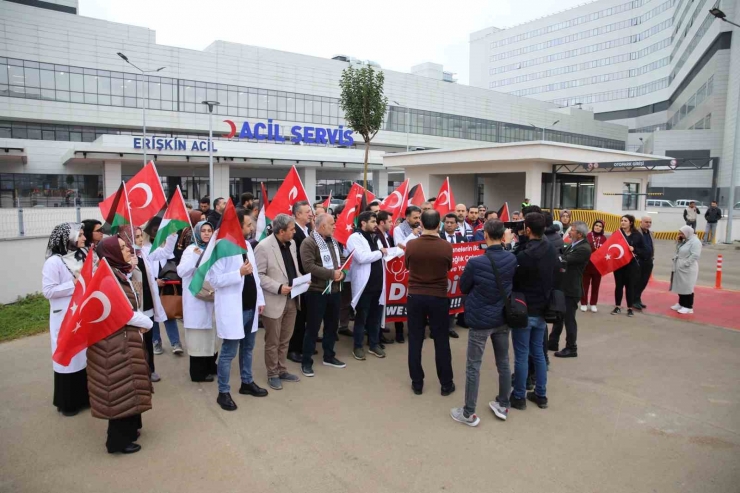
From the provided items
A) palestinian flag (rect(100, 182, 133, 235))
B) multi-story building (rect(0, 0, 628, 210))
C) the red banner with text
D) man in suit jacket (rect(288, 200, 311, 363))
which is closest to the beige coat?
man in suit jacket (rect(288, 200, 311, 363))

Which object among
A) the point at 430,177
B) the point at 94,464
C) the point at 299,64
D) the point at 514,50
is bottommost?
the point at 94,464

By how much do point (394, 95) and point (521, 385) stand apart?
62955 mm

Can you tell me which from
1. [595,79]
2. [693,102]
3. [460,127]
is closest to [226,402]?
[460,127]

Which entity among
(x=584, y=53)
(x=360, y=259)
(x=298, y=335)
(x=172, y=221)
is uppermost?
(x=584, y=53)

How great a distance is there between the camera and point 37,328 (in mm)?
8102

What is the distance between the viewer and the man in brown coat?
5879 millimetres

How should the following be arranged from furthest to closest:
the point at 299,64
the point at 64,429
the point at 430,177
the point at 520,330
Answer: the point at 299,64 → the point at 430,177 → the point at 520,330 → the point at 64,429

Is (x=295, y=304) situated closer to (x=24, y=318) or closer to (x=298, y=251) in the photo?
(x=298, y=251)

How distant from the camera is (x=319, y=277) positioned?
19.3 ft

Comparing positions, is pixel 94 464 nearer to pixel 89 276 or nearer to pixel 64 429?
pixel 64 429

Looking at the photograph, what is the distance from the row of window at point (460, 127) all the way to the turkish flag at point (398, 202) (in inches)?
1929

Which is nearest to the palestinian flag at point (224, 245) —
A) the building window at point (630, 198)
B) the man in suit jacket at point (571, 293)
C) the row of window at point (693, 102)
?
the man in suit jacket at point (571, 293)

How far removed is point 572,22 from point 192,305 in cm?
11432

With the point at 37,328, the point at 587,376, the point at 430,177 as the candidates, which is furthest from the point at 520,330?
the point at 430,177
